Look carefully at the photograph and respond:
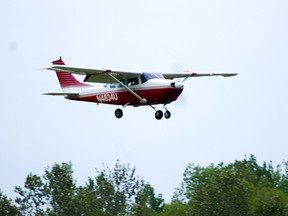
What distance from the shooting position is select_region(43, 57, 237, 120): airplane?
51.5 m

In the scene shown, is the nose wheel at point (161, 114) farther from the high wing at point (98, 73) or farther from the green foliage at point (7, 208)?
the green foliage at point (7, 208)

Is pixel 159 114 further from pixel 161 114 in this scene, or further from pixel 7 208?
pixel 7 208

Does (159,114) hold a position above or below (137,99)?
below

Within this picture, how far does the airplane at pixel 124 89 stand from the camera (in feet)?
169

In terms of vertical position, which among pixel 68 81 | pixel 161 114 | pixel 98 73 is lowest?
pixel 161 114

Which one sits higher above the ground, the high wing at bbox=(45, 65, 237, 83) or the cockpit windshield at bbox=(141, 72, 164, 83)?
the high wing at bbox=(45, 65, 237, 83)

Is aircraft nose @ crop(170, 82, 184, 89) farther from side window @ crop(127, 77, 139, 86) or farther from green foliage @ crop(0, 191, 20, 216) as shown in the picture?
green foliage @ crop(0, 191, 20, 216)

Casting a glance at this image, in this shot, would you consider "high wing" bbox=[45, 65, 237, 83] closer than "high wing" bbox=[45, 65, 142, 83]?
Yes

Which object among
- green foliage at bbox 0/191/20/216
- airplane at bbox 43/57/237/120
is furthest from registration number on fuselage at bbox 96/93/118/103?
green foliage at bbox 0/191/20/216

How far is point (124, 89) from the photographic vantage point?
53.2 metres

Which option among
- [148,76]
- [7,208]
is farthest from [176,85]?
[7,208]

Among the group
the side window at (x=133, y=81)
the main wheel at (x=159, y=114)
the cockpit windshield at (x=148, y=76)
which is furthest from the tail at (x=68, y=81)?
the main wheel at (x=159, y=114)

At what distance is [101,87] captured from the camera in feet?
180

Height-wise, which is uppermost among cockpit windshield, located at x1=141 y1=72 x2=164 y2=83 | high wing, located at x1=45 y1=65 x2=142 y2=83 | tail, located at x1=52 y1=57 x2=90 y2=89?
tail, located at x1=52 y1=57 x2=90 y2=89
